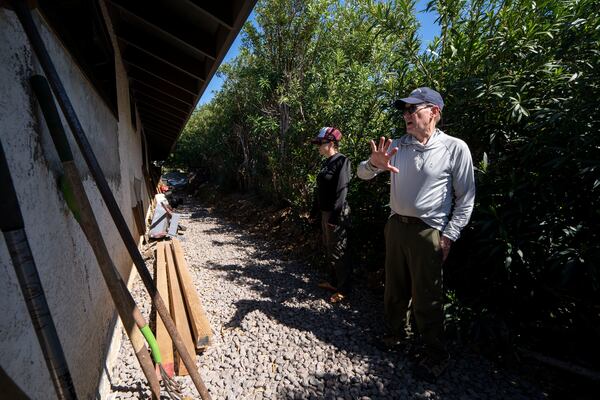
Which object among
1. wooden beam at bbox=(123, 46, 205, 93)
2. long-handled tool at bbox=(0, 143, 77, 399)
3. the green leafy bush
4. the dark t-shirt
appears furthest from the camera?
wooden beam at bbox=(123, 46, 205, 93)

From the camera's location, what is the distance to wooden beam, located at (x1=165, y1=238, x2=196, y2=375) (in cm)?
236

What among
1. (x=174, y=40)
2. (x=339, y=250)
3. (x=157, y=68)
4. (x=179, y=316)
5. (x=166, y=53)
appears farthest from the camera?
(x=157, y=68)

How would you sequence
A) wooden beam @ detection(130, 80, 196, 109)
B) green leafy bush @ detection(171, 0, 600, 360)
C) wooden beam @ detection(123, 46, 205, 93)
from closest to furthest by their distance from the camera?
green leafy bush @ detection(171, 0, 600, 360) → wooden beam @ detection(123, 46, 205, 93) → wooden beam @ detection(130, 80, 196, 109)

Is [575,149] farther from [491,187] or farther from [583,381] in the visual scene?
[583,381]

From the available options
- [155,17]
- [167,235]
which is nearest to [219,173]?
[167,235]

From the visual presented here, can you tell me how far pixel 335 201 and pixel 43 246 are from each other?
8.37ft

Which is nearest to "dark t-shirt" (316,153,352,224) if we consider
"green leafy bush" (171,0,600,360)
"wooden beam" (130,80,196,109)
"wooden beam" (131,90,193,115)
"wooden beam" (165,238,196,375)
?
"green leafy bush" (171,0,600,360)

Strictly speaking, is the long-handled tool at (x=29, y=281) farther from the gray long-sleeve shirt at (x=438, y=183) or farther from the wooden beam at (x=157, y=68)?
the wooden beam at (x=157, y=68)

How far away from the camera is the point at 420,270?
224 centimetres

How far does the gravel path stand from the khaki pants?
0.39 meters

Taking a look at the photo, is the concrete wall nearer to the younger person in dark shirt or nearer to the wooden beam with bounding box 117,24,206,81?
the wooden beam with bounding box 117,24,206,81

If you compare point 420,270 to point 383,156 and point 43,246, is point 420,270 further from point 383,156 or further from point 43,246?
point 43,246

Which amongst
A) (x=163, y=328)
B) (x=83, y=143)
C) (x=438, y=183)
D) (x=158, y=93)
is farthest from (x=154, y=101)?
(x=438, y=183)

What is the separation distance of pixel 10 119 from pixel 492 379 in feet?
11.3
